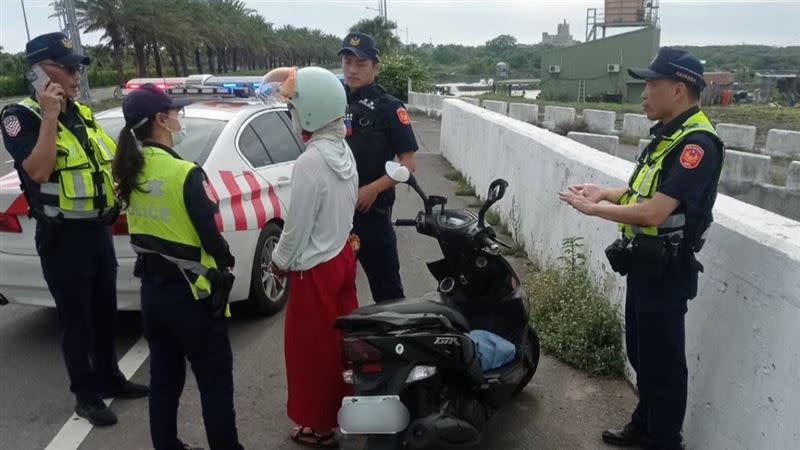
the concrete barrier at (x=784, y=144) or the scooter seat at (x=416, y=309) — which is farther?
the concrete barrier at (x=784, y=144)

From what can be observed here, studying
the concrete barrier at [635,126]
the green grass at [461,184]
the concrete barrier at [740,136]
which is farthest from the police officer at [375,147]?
the concrete barrier at [635,126]

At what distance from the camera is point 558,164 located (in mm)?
5957

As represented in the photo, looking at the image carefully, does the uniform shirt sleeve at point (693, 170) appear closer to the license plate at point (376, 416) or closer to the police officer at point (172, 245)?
the license plate at point (376, 416)

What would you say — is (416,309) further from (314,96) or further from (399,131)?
(399,131)

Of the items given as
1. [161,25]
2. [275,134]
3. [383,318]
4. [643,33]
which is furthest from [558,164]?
[161,25]

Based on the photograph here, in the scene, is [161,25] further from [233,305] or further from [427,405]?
[427,405]

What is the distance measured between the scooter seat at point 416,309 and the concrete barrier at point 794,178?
7.75 metres

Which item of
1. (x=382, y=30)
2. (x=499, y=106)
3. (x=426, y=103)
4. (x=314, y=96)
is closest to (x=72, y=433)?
(x=314, y=96)

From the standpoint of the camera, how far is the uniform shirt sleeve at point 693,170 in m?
2.98

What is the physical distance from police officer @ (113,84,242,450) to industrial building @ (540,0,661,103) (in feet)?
125

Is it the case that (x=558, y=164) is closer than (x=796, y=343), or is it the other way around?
(x=796, y=343)

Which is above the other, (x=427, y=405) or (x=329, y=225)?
(x=329, y=225)

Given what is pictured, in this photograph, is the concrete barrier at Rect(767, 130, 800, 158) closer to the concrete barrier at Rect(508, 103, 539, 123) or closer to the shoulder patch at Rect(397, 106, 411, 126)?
the concrete barrier at Rect(508, 103, 539, 123)

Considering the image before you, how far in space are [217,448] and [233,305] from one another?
7.86ft
